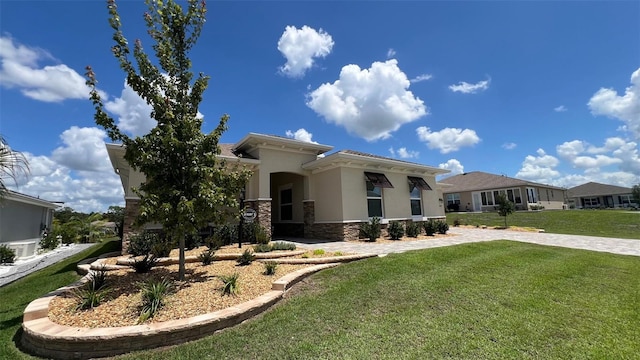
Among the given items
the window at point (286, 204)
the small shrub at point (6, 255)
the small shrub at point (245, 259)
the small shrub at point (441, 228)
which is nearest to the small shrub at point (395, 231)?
the small shrub at point (441, 228)

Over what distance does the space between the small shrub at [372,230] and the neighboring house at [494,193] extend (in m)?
21.4

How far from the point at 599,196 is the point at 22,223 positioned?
78125 mm

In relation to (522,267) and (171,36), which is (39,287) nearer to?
(171,36)

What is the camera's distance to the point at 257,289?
646cm

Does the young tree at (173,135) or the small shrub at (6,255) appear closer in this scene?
the young tree at (173,135)

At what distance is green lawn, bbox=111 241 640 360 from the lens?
4043 mm

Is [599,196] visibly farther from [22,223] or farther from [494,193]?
[22,223]

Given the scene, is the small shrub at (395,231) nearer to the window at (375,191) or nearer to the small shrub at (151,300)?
the window at (375,191)

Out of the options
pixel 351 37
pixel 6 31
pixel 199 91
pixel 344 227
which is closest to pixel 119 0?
pixel 199 91

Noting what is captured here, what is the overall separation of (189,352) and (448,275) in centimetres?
627

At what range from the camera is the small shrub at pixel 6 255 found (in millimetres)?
14486

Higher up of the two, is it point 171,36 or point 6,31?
point 6,31

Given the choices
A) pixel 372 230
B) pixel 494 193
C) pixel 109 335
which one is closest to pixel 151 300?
pixel 109 335

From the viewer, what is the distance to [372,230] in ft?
48.5
